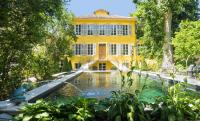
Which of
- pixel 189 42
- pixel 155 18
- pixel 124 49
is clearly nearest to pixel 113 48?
pixel 124 49

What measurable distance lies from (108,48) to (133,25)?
13.9 ft

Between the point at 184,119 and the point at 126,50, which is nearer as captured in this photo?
the point at 184,119

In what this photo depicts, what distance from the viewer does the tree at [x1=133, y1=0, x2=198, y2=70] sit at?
99.7 ft

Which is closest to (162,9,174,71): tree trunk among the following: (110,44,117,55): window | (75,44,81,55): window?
(110,44,117,55): window

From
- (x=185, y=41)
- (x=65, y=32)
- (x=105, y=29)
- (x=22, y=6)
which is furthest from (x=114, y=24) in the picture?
(x=22, y=6)

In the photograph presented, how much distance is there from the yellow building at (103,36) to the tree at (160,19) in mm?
15260

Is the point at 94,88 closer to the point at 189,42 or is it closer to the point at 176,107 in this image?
the point at 189,42

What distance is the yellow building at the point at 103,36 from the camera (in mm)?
49375

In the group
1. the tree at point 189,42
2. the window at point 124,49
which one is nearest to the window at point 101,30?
the window at point 124,49

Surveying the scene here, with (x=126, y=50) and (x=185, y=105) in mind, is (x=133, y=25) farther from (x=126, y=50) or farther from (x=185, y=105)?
(x=185, y=105)

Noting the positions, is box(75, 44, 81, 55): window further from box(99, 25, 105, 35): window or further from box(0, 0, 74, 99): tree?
box(0, 0, 74, 99): tree

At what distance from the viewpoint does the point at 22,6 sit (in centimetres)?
910

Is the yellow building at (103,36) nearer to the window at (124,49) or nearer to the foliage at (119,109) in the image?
the window at (124,49)

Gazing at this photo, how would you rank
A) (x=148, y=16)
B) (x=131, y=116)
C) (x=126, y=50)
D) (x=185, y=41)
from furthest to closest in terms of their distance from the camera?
(x=126, y=50)
(x=148, y=16)
(x=185, y=41)
(x=131, y=116)
